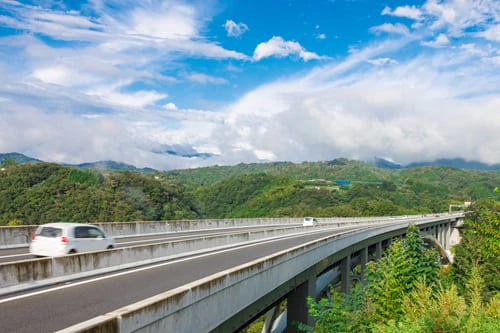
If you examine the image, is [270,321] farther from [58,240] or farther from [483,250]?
[58,240]

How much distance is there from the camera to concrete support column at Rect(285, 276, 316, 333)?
653 inches

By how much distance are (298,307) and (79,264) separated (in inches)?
391

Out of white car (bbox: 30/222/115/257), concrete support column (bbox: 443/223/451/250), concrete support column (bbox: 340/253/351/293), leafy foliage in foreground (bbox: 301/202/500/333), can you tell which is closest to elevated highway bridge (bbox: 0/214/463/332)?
white car (bbox: 30/222/115/257)

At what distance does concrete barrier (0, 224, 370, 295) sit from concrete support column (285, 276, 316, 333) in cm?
460

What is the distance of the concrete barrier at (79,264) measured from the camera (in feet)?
27.0

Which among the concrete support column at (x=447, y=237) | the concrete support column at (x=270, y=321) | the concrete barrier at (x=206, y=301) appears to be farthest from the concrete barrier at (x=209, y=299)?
the concrete support column at (x=447, y=237)

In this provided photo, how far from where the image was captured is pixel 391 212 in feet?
363

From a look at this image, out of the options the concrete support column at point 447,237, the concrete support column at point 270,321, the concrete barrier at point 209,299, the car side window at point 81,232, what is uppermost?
the car side window at point 81,232

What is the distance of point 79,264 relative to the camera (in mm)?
10172

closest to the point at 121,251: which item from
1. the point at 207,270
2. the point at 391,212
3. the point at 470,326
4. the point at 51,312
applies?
the point at 207,270

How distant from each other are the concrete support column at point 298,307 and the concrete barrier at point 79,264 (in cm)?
460

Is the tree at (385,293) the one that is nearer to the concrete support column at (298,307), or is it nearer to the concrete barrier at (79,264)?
the concrete support column at (298,307)

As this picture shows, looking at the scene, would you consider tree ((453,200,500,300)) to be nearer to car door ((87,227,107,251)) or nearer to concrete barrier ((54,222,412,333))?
concrete barrier ((54,222,412,333))

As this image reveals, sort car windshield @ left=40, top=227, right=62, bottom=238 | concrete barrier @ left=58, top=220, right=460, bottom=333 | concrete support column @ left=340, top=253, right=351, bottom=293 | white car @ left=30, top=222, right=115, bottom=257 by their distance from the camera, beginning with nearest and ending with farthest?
concrete barrier @ left=58, top=220, right=460, bottom=333
white car @ left=30, top=222, right=115, bottom=257
car windshield @ left=40, top=227, right=62, bottom=238
concrete support column @ left=340, top=253, right=351, bottom=293
